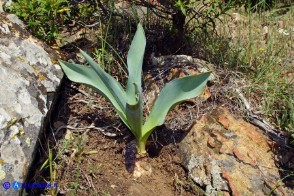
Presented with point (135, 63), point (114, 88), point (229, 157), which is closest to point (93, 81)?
point (114, 88)

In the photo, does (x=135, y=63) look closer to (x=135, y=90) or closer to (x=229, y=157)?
(x=135, y=90)

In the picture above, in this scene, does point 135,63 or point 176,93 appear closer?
point 176,93

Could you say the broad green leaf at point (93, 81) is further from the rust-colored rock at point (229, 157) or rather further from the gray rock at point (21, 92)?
the rust-colored rock at point (229, 157)

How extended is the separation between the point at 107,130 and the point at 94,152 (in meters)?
0.16

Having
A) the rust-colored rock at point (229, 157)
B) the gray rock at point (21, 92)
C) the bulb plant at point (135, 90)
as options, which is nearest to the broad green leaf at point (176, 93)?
the bulb plant at point (135, 90)

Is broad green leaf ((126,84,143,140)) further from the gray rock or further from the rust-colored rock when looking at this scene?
the gray rock

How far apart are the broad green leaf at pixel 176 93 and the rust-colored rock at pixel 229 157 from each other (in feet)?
0.80

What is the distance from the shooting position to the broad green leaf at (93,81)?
2016mm

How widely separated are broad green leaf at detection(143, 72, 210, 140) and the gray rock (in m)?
0.52

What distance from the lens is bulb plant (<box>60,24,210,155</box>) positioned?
76.5 inches

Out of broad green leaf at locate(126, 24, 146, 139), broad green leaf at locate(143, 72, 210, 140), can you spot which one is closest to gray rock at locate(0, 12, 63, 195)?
broad green leaf at locate(126, 24, 146, 139)

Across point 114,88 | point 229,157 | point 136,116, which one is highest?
point 114,88

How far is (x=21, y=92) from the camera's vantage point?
1969 millimetres

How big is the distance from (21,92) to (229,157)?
3.32 feet
